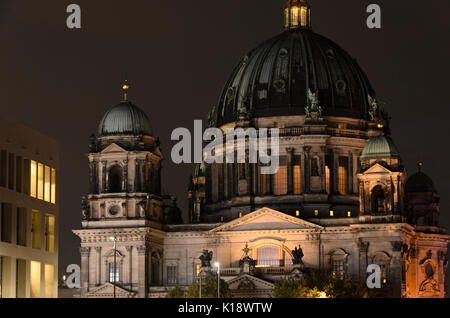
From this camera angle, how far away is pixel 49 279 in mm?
73125

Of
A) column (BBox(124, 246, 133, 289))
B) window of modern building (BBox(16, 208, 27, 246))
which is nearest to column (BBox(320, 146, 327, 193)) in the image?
column (BBox(124, 246, 133, 289))

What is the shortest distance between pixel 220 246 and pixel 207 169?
60.5ft

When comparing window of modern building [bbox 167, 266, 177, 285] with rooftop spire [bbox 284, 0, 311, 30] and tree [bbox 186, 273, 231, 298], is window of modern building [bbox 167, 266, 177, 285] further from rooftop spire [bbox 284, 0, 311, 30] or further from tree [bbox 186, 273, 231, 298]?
rooftop spire [bbox 284, 0, 311, 30]

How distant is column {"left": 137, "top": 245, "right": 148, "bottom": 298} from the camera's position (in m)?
131

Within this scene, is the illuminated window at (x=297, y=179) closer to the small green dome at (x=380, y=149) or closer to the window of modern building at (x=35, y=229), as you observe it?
the small green dome at (x=380, y=149)

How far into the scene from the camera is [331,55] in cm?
14512

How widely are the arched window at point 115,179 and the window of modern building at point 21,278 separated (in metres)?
65.7

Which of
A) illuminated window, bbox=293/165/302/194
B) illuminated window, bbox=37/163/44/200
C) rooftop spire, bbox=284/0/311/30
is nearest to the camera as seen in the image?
illuminated window, bbox=37/163/44/200

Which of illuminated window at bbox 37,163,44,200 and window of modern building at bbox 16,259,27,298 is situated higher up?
illuminated window at bbox 37,163,44,200

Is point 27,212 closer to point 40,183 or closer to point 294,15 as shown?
point 40,183

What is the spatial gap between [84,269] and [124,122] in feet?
49.1

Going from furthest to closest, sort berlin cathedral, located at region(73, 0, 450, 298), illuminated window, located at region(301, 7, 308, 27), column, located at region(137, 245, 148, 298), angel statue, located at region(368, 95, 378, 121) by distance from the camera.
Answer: illuminated window, located at region(301, 7, 308, 27), angel statue, located at region(368, 95, 378, 121), column, located at region(137, 245, 148, 298), berlin cathedral, located at region(73, 0, 450, 298)

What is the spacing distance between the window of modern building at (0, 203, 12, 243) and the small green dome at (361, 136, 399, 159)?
221 feet

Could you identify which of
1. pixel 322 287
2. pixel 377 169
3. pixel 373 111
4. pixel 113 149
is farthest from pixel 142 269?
pixel 373 111
